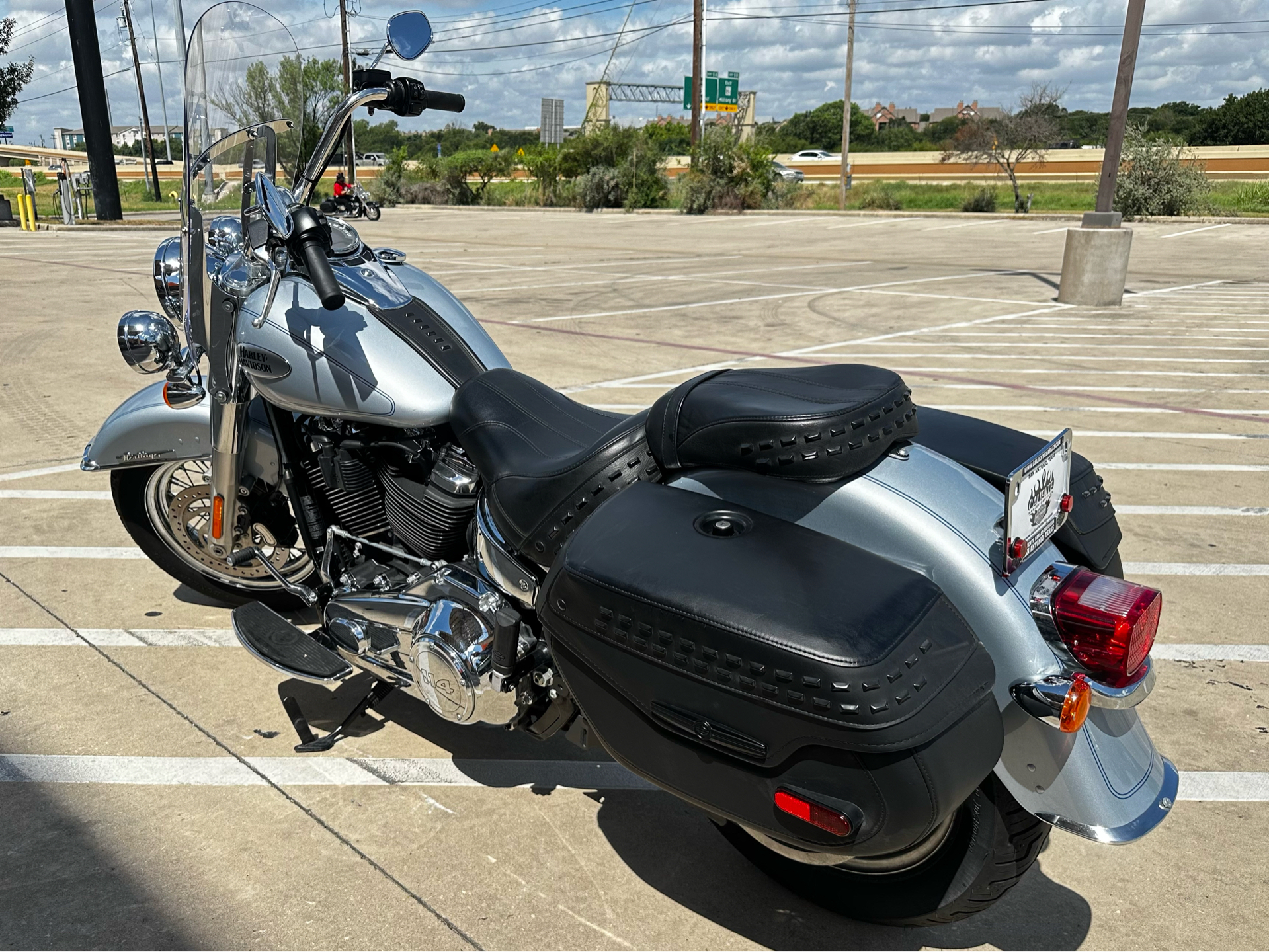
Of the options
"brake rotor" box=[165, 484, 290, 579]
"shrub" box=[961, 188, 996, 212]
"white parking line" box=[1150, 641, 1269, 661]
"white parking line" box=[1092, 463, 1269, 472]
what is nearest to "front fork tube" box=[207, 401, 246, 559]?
"brake rotor" box=[165, 484, 290, 579]

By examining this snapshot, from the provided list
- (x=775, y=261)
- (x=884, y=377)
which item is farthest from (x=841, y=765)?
(x=775, y=261)

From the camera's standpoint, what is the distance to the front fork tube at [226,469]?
2.99 m

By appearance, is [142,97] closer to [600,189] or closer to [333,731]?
[600,189]

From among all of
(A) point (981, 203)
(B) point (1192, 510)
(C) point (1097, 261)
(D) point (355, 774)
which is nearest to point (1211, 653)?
(B) point (1192, 510)

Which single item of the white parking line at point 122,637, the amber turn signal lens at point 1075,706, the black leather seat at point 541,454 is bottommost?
the white parking line at point 122,637

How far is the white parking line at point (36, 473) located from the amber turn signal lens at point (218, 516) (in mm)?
2603

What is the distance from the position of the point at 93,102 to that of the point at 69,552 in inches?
876

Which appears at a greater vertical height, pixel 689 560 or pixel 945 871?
pixel 689 560

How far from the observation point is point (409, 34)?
2801mm

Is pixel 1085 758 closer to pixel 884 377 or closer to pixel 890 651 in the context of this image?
pixel 890 651

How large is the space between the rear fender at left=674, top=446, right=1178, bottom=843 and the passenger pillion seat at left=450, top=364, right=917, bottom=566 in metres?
0.08

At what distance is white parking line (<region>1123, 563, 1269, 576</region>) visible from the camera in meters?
4.12

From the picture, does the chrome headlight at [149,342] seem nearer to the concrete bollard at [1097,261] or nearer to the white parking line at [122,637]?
the white parking line at [122,637]

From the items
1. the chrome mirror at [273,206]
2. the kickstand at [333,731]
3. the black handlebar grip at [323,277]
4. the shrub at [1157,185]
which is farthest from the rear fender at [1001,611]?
the shrub at [1157,185]
